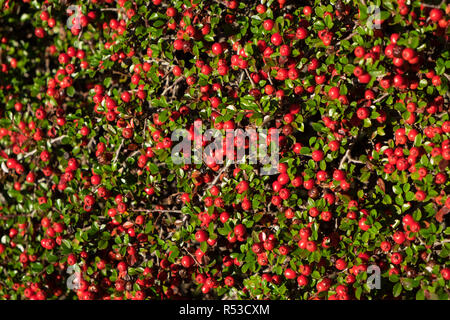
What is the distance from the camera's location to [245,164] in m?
2.92

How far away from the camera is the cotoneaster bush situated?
8.95 ft

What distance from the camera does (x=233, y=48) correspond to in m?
3.02

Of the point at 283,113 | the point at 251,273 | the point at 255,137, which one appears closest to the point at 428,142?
the point at 283,113

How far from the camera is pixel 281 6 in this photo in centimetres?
299

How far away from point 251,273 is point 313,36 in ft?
6.85

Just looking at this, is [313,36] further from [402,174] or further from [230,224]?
[230,224]

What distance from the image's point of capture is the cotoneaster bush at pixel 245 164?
2.73 metres

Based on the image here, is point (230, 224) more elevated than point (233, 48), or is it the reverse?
point (233, 48)

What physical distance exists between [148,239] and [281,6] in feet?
7.52

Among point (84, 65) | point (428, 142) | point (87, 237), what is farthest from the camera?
point (84, 65)

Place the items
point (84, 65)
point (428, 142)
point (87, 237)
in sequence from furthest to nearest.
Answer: point (84, 65)
point (87, 237)
point (428, 142)
